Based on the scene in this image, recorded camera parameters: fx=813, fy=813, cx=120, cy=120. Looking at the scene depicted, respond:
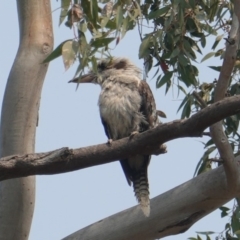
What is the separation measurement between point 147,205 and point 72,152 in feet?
1.98

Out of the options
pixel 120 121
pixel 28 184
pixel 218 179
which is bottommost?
pixel 218 179

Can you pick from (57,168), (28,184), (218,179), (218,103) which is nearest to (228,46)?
(218,103)

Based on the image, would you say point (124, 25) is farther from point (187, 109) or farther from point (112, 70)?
point (112, 70)

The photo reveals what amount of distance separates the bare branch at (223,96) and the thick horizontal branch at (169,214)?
7 centimetres

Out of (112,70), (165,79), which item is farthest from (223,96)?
(112,70)

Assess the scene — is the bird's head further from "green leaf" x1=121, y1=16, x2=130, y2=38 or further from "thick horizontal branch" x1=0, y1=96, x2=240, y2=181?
"thick horizontal branch" x1=0, y1=96, x2=240, y2=181

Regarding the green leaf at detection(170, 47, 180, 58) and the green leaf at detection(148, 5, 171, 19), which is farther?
the green leaf at detection(170, 47, 180, 58)

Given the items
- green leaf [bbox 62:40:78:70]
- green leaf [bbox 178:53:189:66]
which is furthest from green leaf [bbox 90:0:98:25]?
green leaf [bbox 178:53:189:66]

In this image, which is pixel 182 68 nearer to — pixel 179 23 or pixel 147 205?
pixel 179 23

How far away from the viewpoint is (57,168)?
2.68 meters

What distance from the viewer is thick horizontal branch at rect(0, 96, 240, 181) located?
2.57 metres

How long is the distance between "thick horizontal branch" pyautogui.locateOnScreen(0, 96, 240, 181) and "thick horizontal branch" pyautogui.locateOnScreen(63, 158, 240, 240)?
40 cm

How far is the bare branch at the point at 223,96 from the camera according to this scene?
9.25ft

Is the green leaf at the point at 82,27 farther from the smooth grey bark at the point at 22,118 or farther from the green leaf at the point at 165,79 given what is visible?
the green leaf at the point at 165,79
